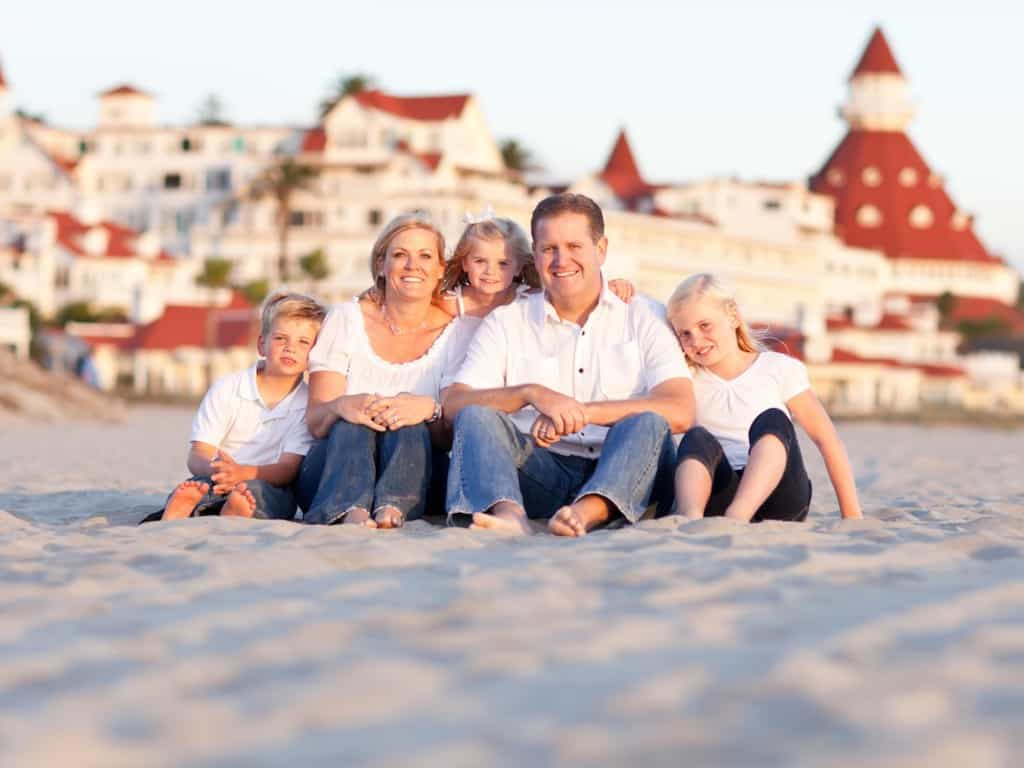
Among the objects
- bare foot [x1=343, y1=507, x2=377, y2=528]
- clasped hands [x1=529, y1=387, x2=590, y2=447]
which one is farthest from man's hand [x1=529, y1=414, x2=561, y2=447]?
bare foot [x1=343, y1=507, x2=377, y2=528]

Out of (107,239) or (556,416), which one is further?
(107,239)

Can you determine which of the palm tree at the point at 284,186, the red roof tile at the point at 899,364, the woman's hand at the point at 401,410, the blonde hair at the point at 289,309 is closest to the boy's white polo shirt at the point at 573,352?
the woman's hand at the point at 401,410

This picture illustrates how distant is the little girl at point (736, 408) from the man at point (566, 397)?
0.11 m

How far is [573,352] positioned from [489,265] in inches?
21.6

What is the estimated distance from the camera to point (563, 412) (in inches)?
245

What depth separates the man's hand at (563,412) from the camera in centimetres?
621

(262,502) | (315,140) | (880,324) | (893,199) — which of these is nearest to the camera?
(262,502)

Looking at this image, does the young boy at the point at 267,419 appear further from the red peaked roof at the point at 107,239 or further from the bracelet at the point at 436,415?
the red peaked roof at the point at 107,239

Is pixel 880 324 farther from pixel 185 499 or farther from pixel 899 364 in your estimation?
pixel 185 499

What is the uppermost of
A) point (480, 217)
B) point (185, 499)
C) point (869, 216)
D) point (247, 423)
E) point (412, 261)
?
point (869, 216)

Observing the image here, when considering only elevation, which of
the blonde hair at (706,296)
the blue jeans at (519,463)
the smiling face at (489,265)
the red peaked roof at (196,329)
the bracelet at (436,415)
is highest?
the smiling face at (489,265)

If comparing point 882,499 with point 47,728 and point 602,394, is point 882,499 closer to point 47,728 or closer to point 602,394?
point 602,394

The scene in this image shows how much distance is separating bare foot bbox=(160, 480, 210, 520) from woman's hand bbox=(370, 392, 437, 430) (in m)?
0.81

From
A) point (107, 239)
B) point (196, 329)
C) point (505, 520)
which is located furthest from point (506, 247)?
point (107, 239)
